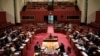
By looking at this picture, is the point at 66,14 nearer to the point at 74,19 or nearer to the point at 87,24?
the point at 74,19

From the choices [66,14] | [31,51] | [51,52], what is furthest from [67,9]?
[51,52]

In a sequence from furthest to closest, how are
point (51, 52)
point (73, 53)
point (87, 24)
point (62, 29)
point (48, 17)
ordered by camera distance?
point (48, 17)
point (87, 24)
point (62, 29)
point (73, 53)
point (51, 52)

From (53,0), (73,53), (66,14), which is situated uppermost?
(53,0)

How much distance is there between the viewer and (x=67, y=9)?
26156 mm

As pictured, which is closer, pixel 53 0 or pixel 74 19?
pixel 74 19

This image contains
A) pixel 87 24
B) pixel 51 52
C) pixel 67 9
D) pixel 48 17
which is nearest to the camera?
pixel 51 52

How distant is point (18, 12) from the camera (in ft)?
81.0

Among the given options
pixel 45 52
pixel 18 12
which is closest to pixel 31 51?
pixel 45 52

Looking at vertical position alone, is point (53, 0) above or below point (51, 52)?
above

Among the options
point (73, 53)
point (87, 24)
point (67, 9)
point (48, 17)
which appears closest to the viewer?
point (73, 53)

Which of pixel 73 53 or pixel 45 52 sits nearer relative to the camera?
pixel 45 52

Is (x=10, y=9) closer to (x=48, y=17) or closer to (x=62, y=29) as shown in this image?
(x=48, y=17)

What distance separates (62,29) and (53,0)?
10807mm

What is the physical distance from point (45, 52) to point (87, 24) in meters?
15.4
